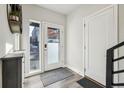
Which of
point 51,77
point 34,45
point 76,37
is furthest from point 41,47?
point 76,37

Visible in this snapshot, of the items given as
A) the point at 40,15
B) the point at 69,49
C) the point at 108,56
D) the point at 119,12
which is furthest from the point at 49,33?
the point at 108,56

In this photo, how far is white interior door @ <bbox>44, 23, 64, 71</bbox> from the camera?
14.4 ft

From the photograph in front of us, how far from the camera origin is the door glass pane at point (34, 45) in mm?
4006

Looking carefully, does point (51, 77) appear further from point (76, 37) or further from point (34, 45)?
point (76, 37)

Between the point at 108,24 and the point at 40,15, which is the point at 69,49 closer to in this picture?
the point at 40,15

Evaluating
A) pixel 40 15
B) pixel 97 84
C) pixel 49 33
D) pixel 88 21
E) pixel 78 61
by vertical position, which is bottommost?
pixel 97 84

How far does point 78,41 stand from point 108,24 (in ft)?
5.05

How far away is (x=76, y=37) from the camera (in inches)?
167

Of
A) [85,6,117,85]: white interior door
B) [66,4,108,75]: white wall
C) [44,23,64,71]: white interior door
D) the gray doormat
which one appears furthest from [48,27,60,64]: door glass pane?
[85,6,117,85]: white interior door

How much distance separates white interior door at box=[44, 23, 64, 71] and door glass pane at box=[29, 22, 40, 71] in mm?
345

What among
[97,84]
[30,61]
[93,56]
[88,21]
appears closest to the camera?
[97,84]

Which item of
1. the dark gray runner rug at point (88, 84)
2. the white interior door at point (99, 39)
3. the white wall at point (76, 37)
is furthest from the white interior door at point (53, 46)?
the dark gray runner rug at point (88, 84)

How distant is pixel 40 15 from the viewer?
13.5 ft

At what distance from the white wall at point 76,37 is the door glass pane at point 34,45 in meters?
1.40
